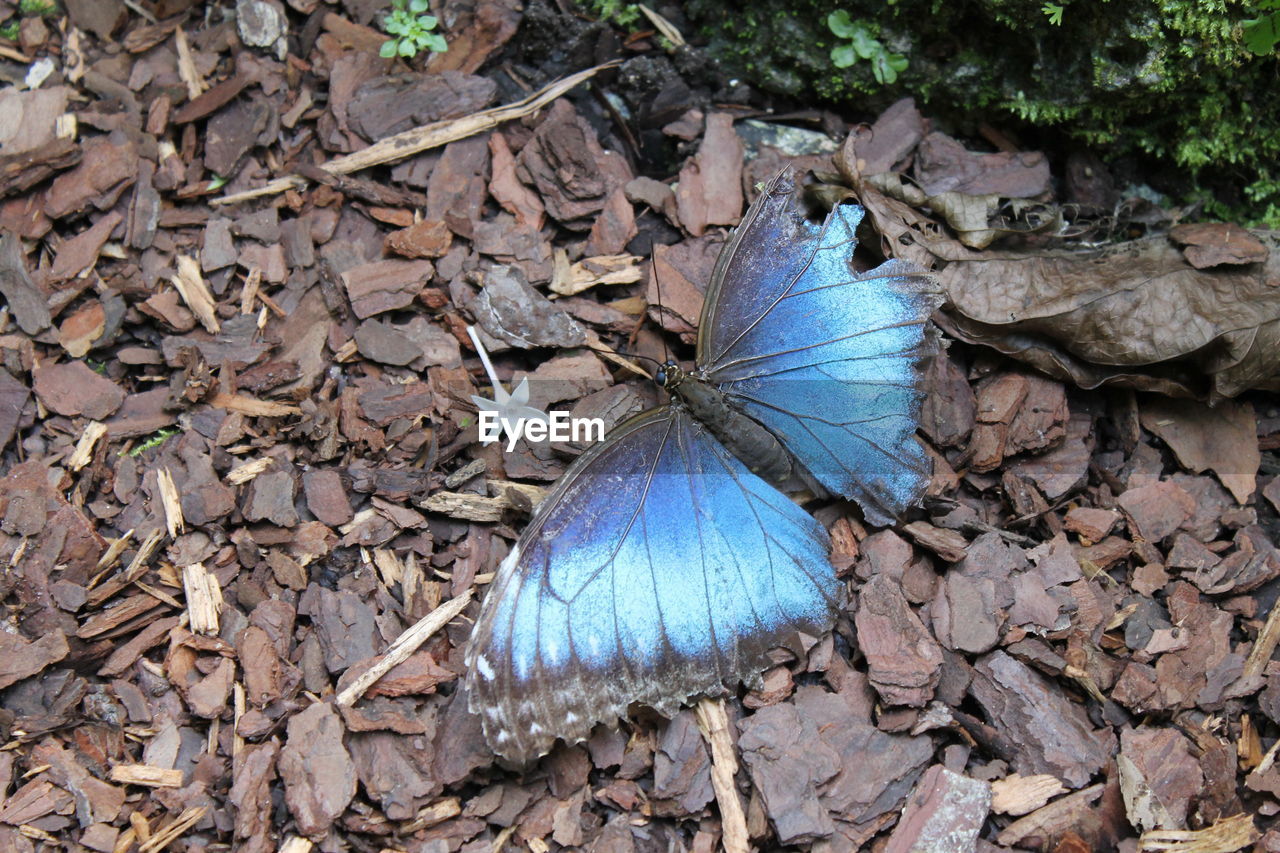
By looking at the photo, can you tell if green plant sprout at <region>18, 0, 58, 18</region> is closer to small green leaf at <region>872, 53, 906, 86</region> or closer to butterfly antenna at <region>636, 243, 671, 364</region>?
butterfly antenna at <region>636, 243, 671, 364</region>

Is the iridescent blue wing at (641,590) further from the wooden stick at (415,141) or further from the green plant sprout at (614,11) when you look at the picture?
the green plant sprout at (614,11)

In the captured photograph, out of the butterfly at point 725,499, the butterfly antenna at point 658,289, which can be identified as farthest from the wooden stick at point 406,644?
the butterfly antenna at point 658,289

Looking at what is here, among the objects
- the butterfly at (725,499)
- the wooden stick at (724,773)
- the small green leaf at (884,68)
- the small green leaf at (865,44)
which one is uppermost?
the small green leaf at (865,44)

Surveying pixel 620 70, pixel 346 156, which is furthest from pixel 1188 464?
pixel 346 156

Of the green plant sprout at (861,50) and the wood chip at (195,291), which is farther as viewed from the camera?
the green plant sprout at (861,50)

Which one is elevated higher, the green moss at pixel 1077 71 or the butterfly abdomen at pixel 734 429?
the green moss at pixel 1077 71

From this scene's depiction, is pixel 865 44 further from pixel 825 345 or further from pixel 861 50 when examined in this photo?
pixel 825 345

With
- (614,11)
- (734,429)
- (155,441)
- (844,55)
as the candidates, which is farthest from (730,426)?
(155,441)
